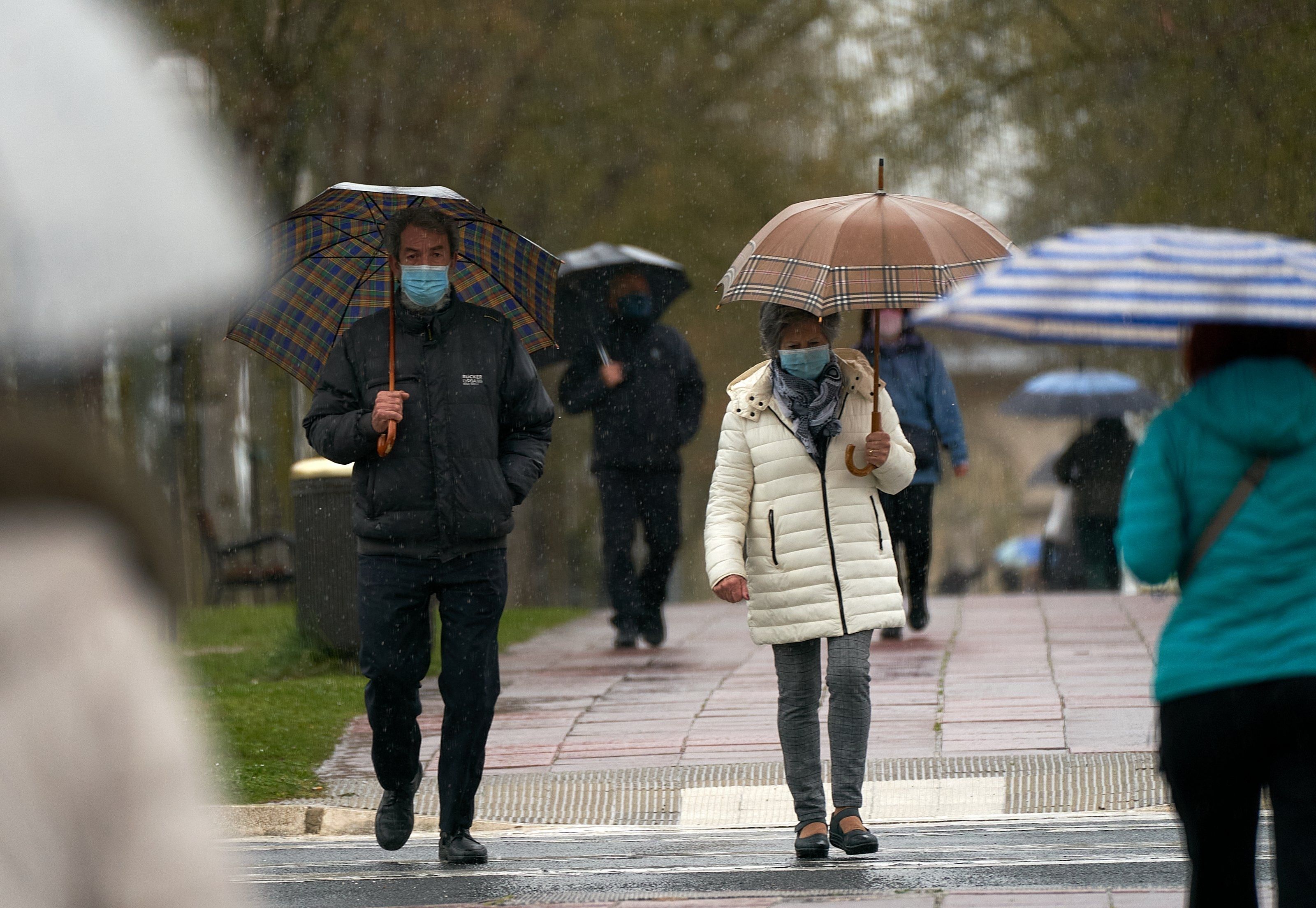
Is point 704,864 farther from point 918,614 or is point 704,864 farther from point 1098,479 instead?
point 1098,479

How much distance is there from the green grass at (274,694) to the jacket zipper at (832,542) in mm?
1835

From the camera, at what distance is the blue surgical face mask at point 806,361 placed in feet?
19.9

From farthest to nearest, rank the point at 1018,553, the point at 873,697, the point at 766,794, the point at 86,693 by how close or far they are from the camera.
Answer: the point at 1018,553
the point at 873,697
the point at 766,794
the point at 86,693

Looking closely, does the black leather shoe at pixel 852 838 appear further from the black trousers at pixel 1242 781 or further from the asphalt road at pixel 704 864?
the black trousers at pixel 1242 781

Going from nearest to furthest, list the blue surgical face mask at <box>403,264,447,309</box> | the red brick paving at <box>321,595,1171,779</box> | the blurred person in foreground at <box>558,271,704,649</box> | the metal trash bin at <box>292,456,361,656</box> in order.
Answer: the blue surgical face mask at <box>403,264,447,309</box>, the red brick paving at <box>321,595,1171,779</box>, the metal trash bin at <box>292,456,361,656</box>, the blurred person in foreground at <box>558,271,704,649</box>

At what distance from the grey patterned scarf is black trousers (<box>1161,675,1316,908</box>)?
2554 mm

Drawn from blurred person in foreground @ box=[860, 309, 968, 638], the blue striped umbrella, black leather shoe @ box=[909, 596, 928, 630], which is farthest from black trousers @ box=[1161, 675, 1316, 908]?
black leather shoe @ box=[909, 596, 928, 630]

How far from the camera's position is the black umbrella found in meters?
11.6

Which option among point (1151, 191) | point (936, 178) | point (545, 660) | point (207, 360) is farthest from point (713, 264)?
point (545, 660)

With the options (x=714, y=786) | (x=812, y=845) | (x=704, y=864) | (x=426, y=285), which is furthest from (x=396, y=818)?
(x=426, y=285)

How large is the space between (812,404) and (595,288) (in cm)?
598

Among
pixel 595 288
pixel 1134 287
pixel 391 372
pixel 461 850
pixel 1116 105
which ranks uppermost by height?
pixel 1116 105

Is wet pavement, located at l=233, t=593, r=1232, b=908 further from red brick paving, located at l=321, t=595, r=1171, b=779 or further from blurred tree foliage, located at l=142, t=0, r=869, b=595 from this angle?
blurred tree foliage, located at l=142, t=0, r=869, b=595

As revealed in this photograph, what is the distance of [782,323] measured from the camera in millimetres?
A: 6141
